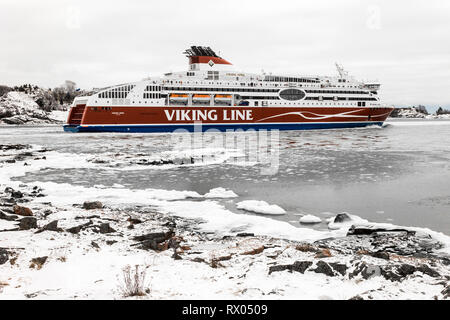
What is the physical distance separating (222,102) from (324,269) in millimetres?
50075

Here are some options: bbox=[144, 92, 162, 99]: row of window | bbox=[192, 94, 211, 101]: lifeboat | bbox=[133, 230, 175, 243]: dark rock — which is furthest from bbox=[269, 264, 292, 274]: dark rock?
bbox=[192, 94, 211, 101]: lifeboat

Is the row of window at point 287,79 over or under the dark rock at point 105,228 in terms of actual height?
over

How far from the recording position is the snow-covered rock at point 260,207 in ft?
32.4

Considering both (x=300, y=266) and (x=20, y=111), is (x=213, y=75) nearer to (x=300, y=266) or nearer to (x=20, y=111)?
(x=300, y=266)

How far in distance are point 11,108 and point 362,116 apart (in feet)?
257

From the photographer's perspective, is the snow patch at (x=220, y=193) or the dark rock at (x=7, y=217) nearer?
the dark rock at (x=7, y=217)

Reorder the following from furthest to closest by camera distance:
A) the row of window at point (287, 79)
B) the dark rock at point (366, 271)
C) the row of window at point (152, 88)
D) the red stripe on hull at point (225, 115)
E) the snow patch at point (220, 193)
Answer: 1. the row of window at point (287, 79)
2. the row of window at point (152, 88)
3. the red stripe on hull at point (225, 115)
4. the snow patch at point (220, 193)
5. the dark rock at point (366, 271)

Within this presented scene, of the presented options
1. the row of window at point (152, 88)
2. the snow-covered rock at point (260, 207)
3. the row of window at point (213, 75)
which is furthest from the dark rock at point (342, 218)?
the row of window at point (213, 75)

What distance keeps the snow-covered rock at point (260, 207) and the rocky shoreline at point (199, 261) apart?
2.31 m

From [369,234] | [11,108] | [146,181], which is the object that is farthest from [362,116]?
[11,108]

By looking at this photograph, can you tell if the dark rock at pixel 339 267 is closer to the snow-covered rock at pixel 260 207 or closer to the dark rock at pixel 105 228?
the dark rock at pixel 105 228

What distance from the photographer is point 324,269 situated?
209 inches

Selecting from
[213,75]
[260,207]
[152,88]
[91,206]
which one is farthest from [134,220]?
[213,75]

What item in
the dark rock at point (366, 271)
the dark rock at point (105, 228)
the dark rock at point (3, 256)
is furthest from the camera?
the dark rock at point (105, 228)
